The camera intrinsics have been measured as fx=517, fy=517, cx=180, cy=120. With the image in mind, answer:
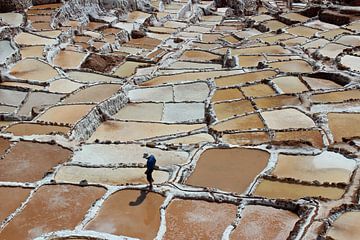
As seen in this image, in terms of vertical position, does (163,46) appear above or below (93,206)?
below

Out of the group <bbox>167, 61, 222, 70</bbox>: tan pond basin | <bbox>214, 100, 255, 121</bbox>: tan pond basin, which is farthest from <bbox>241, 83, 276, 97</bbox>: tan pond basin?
<bbox>167, 61, 222, 70</bbox>: tan pond basin

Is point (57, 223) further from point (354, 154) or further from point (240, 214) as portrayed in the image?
point (354, 154)

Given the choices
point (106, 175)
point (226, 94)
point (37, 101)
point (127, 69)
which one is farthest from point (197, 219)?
point (127, 69)

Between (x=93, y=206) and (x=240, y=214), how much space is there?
2.17m

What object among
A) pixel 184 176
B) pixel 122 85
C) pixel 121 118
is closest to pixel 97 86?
pixel 122 85

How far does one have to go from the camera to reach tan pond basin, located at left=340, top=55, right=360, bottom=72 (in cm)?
1403

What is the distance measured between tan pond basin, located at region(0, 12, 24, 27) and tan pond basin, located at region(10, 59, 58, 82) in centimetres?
362

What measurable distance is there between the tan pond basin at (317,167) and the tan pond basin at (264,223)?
1130 mm

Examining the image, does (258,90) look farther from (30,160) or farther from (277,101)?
(30,160)

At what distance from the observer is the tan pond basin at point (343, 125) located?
992 cm

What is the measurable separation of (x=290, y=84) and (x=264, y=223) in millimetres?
6683

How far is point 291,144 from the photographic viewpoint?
30.8 feet

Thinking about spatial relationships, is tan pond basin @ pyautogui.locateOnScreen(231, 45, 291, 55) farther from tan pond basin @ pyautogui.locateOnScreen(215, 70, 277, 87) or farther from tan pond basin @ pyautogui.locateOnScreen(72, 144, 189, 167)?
tan pond basin @ pyautogui.locateOnScreen(72, 144, 189, 167)

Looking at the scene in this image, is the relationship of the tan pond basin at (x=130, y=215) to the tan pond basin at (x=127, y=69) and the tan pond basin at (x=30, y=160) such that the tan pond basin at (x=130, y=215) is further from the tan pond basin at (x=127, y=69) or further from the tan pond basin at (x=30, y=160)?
the tan pond basin at (x=127, y=69)
